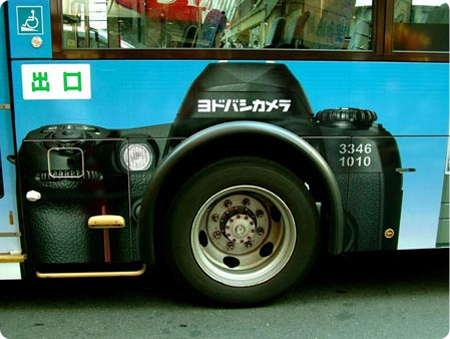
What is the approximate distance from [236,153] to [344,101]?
0.80 meters

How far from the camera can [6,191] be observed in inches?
122

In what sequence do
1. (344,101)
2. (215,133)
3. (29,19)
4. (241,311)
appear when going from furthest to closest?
(241,311) → (344,101) → (215,133) → (29,19)

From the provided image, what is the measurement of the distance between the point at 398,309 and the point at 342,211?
33.7 inches

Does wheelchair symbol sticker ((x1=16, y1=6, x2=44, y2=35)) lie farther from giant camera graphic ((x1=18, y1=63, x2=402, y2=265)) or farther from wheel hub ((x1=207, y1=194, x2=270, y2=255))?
wheel hub ((x1=207, y1=194, x2=270, y2=255))

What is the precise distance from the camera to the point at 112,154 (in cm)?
311

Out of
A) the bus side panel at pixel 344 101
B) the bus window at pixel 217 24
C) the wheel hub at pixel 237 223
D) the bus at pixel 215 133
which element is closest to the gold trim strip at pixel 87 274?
the bus at pixel 215 133

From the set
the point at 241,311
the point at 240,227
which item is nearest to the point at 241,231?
the point at 240,227

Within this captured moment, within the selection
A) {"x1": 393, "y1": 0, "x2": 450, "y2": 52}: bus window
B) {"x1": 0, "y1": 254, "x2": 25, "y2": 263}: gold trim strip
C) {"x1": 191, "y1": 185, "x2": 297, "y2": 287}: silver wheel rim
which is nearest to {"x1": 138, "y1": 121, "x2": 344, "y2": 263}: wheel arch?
{"x1": 191, "y1": 185, "x2": 297, "y2": 287}: silver wheel rim

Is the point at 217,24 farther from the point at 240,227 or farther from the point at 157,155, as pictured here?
the point at 240,227

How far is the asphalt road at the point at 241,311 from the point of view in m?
3.12

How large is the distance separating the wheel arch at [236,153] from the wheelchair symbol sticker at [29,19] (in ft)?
3.72

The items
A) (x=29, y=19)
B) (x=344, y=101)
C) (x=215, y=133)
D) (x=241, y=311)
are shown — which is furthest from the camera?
(x=241, y=311)

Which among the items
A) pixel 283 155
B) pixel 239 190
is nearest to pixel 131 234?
pixel 239 190

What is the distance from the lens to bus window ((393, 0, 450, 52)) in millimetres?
3209
